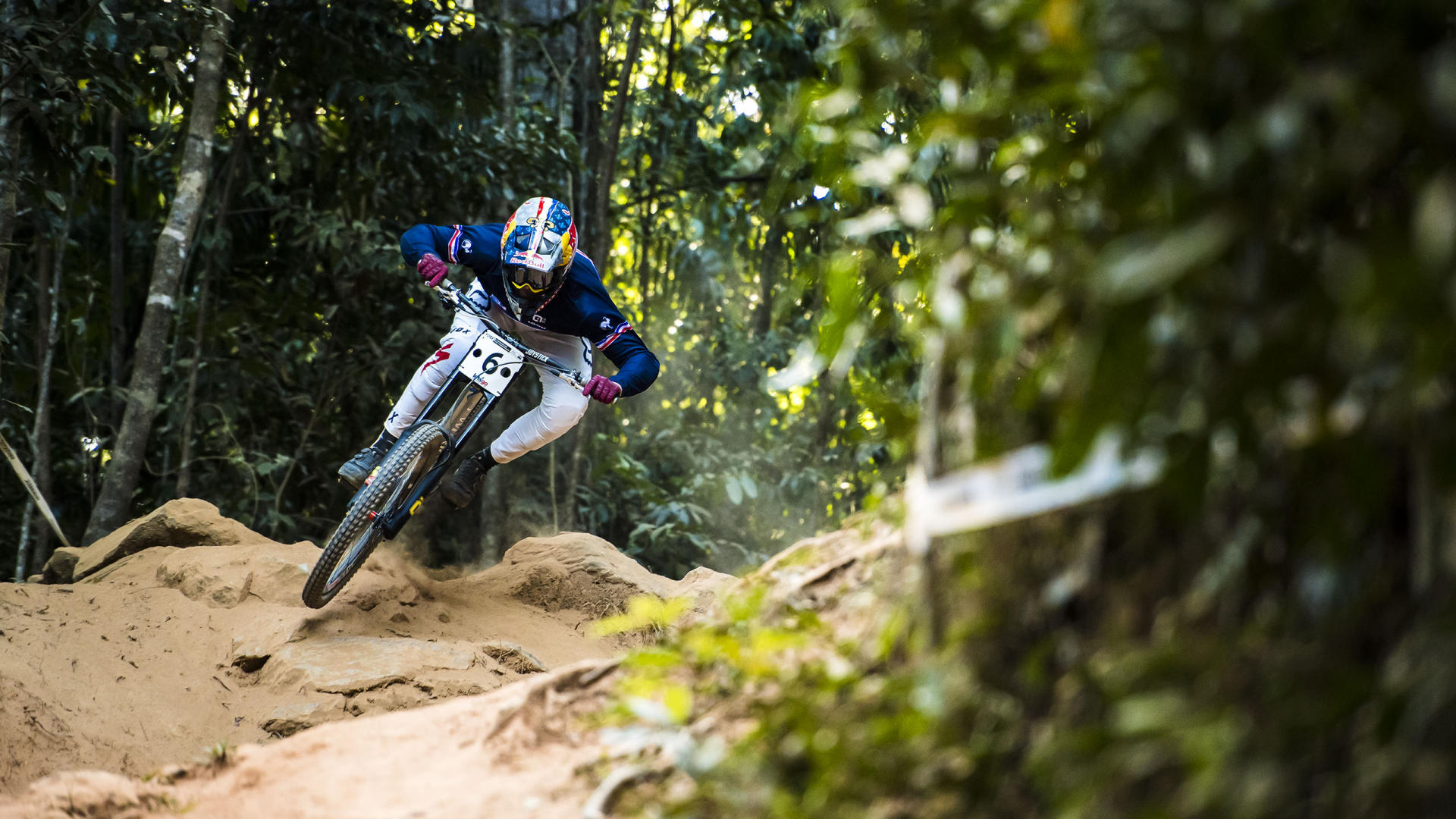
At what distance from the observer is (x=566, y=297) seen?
5242 millimetres

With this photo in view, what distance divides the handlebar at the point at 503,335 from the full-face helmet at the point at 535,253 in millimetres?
231

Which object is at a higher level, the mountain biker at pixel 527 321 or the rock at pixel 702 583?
the mountain biker at pixel 527 321

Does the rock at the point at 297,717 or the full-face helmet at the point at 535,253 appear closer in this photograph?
the rock at the point at 297,717

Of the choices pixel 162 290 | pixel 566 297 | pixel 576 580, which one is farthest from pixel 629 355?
pixel 162 290

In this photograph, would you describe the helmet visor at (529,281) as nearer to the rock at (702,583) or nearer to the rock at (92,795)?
the rock at (702,583)

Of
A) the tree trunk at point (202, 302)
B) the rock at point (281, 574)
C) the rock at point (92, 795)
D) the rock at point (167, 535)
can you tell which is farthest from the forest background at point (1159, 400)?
the tree trunk at point (202, 302)

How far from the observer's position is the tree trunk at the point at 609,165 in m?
8.52

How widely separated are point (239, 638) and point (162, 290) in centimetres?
277

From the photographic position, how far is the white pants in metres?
4.89

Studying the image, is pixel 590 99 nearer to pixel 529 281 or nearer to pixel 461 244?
pixel 461 244

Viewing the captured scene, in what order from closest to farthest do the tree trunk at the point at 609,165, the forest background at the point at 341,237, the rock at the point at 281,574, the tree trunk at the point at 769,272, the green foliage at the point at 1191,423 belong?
1. the green foliage at the point at 1191,423
2. the rock at the point at 281,574
3. the forest background at the point at 341,237
4. the tree trunk at the point at 609,165
5. the tree trunk at the point at 769,272

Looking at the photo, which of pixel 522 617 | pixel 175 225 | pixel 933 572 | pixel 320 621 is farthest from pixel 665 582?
pixel 933 572

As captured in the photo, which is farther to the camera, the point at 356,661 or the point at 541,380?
the point at 541,380

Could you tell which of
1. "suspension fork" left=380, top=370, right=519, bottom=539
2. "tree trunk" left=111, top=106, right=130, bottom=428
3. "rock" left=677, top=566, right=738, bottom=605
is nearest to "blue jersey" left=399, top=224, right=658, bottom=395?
"suspension fork" left=380, top=370, right=519, bottom=539
